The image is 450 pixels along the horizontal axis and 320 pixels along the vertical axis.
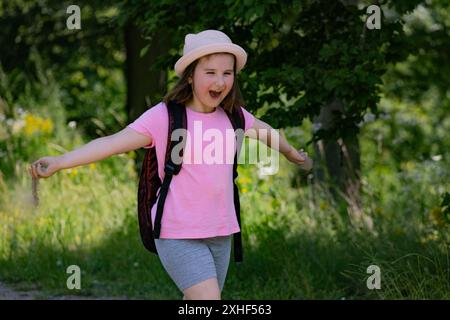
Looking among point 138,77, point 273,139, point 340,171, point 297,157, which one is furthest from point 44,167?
point 138,77

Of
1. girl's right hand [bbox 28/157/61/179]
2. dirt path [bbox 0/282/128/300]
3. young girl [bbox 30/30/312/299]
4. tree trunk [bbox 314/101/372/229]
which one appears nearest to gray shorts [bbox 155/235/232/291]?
young girl [bbox 30/30/312/299]

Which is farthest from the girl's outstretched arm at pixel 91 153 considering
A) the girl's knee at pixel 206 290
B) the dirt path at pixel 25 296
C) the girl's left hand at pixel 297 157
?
the dirt path at pixel 25 296

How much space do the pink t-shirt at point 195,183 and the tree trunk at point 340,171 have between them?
262cm

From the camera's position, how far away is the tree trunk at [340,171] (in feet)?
22.3

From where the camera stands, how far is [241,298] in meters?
6.16

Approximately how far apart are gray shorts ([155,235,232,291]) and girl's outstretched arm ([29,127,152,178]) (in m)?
0.41

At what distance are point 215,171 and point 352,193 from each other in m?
3.45

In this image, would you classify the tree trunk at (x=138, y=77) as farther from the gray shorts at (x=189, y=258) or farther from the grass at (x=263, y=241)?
the gray shorts at (x=189, y=258)

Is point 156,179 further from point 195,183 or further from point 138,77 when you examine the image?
point 138,77

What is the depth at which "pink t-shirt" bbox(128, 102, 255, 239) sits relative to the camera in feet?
12.7

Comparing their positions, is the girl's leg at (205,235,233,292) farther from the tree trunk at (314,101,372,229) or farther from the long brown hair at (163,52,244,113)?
the tree trunk at (314,101,372,229)

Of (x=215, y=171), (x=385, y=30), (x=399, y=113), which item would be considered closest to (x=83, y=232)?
(x=385, y=30)
